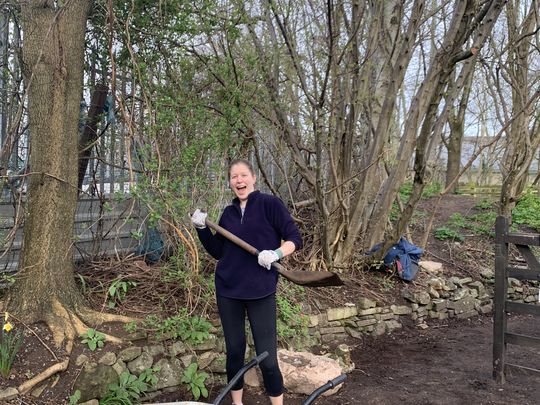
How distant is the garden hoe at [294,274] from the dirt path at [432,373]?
1.28 m

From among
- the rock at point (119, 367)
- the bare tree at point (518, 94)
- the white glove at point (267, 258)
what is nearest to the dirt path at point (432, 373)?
the rock at point (119, 367)

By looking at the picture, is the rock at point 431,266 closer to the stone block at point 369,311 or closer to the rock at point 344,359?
the stone block at point 369,311

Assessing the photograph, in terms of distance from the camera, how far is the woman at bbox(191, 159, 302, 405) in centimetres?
312

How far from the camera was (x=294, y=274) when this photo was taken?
10.7 feet

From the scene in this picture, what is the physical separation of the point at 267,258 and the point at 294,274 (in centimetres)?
38

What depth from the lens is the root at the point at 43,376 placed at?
3.21 metres

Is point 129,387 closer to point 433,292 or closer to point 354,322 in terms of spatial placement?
point 354,322

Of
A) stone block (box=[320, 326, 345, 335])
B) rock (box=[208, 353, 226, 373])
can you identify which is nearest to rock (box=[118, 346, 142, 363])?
rock (box=[208, 353, 226, 373])

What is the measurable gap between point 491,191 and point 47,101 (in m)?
13.0

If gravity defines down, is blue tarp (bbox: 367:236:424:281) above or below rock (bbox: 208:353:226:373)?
above

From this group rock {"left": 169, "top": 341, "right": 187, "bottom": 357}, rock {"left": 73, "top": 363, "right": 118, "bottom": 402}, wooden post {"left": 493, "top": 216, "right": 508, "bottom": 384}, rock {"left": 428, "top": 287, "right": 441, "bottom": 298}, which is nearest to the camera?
rock {"left": 73, "top": 363, "right": 118, "bottom": 402}

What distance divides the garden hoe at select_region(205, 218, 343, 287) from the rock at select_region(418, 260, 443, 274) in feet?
14.4

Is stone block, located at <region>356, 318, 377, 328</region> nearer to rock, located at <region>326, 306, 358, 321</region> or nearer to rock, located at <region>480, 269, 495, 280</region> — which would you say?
rock, located at <region>326, 306, 358, 321</region>

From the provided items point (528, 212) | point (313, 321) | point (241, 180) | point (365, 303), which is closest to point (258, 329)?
point (241, 180)
